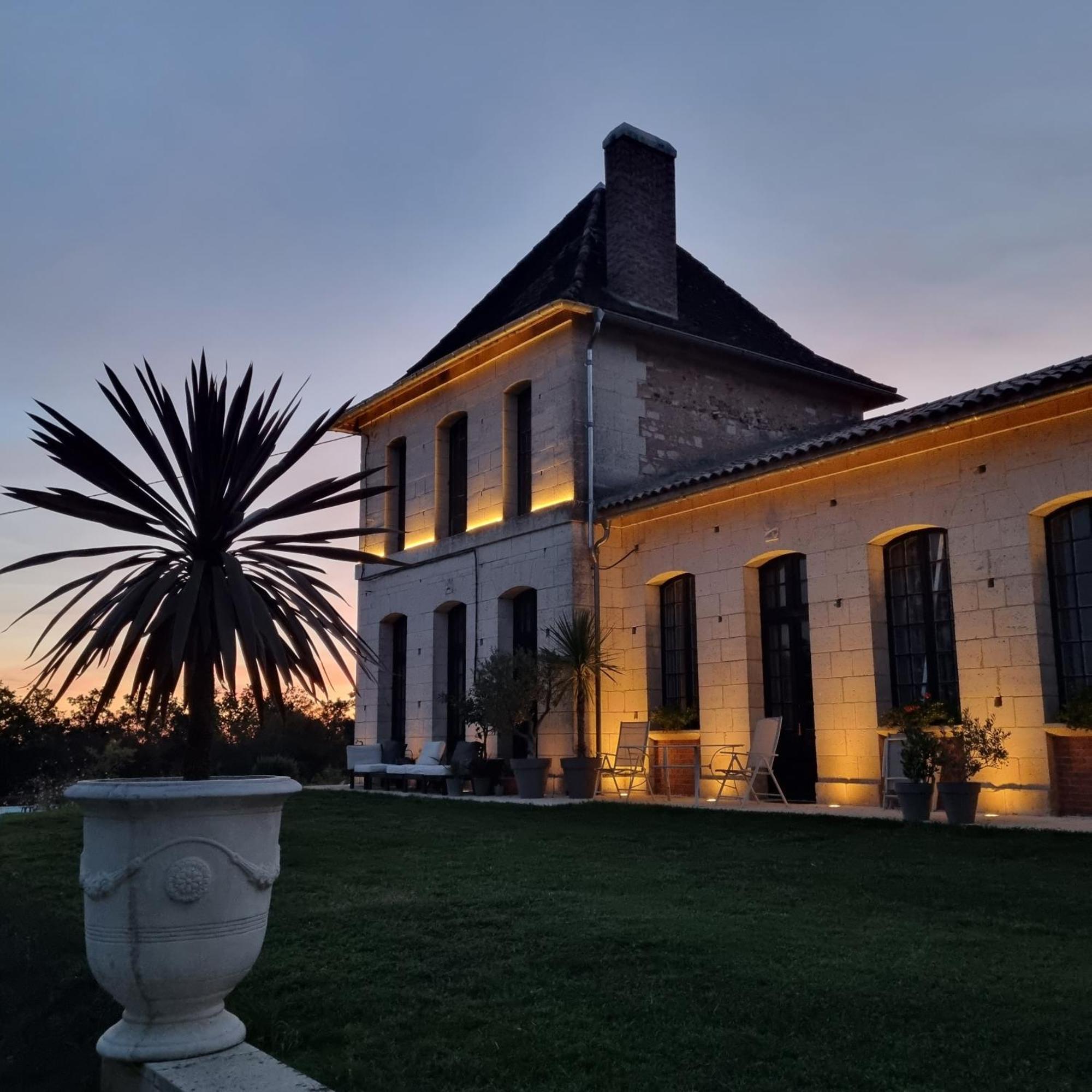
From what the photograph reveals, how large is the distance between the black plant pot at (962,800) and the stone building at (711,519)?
0.92 metres

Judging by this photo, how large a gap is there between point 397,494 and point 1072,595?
11.9 m

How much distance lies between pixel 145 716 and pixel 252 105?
10926 millimetres

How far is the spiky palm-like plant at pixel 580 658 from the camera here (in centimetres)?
1270

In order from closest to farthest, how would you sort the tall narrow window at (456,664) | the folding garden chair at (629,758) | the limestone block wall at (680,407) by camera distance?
the folding garden chair at (629,758)
the limestone block wall at (680,407)
the tall narrow window at (456,664)

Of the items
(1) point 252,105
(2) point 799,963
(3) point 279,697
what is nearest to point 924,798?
(2) point 799,963

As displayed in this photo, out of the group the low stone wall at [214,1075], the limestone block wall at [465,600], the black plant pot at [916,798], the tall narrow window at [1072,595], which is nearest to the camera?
the low stone wall at [214,1075]

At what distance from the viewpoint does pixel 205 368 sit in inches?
154

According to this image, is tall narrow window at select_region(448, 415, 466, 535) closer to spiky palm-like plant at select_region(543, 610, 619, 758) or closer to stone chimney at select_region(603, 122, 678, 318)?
stone chimney at select_region(603, 122, 678, 318)

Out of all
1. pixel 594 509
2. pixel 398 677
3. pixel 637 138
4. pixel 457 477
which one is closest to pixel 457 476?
pixel 457 477

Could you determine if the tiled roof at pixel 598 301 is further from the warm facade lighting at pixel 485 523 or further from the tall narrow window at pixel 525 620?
the tall narrow window at pixel 525 620

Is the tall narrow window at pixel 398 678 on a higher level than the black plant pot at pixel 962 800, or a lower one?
higher

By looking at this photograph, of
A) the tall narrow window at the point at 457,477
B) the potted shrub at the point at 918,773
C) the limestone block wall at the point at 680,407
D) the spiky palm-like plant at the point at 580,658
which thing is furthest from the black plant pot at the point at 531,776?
the tall narrow window at the point at 457,477

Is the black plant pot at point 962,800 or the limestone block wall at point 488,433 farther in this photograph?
the limestone block wall at point 488,433

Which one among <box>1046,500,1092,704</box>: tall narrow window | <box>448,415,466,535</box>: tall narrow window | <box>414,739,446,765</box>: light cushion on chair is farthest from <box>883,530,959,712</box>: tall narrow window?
<box>448,415,466,535</box>: tall narrow window
